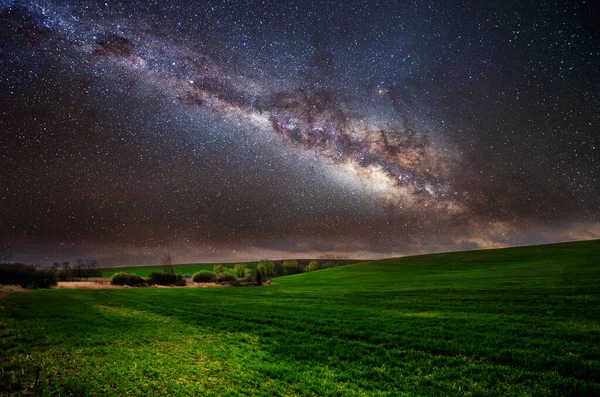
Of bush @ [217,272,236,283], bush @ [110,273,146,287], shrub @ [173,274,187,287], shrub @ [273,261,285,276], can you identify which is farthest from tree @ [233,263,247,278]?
bush @ [110,273,146,287]

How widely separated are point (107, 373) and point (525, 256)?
9462cm

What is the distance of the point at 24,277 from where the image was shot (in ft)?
251

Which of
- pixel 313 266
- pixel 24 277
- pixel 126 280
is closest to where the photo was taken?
pixel 24 277

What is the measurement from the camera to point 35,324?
2578 centimetres

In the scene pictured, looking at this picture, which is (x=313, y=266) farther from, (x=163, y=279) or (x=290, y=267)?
(x=163, y=279)

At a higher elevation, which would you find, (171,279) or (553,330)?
(553,330)

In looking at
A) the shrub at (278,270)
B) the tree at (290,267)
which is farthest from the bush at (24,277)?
the tree at (290,267)

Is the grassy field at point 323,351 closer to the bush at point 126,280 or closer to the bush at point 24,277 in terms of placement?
the bush at point 126,280

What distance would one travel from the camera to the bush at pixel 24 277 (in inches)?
2931

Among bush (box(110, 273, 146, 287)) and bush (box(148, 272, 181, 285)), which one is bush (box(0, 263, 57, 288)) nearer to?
bush (box(110, 273, 146, 287))

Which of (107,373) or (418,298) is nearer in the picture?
(107,373)

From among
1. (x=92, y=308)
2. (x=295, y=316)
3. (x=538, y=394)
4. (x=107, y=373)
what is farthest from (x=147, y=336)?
(x=538, y=394)

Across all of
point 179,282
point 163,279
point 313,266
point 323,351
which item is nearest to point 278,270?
point 313,266

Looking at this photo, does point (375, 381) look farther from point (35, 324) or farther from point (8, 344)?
point (35, 324)
